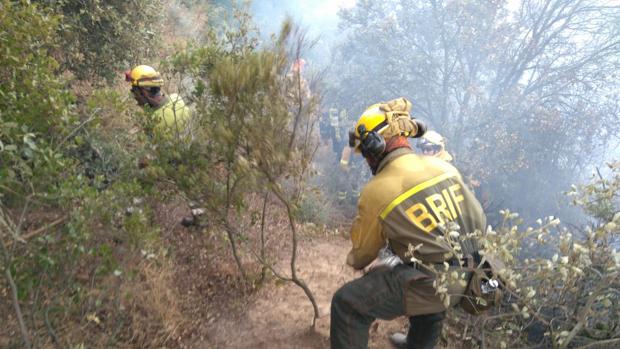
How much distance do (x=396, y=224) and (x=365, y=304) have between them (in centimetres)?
56

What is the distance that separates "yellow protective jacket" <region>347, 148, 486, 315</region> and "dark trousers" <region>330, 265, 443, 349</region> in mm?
77

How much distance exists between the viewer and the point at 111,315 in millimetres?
2838

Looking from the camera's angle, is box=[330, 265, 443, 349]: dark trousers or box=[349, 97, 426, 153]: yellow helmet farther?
box=[349, 97, 426, 153]: yellow helmet

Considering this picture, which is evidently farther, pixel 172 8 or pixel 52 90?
pixel 172 8

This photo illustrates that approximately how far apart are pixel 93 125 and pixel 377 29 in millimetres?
11792

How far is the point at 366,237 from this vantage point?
2439 mm

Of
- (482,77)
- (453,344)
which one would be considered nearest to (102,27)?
(453,344)

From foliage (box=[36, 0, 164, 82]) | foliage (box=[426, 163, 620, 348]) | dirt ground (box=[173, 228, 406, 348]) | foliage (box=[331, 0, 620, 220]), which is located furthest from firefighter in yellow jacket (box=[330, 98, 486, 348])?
foliage (box=[331, 0, 620, 220])

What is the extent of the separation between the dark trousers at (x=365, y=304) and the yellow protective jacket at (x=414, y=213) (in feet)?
0.25

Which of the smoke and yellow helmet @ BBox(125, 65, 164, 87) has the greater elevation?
the smoke

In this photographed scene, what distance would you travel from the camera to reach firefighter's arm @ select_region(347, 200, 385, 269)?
2.39 m

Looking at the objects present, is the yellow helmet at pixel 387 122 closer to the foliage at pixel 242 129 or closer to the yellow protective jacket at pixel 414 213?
the yellow protective jacket at pixel 414 213

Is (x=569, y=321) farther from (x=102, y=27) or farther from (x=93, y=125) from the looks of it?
(x=102, y=27)

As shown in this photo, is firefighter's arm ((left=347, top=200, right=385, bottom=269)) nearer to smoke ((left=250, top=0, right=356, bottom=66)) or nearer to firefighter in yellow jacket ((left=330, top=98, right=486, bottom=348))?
firefighter in yellow jacket ((left=330, top=98, right=486, bottom=348))
